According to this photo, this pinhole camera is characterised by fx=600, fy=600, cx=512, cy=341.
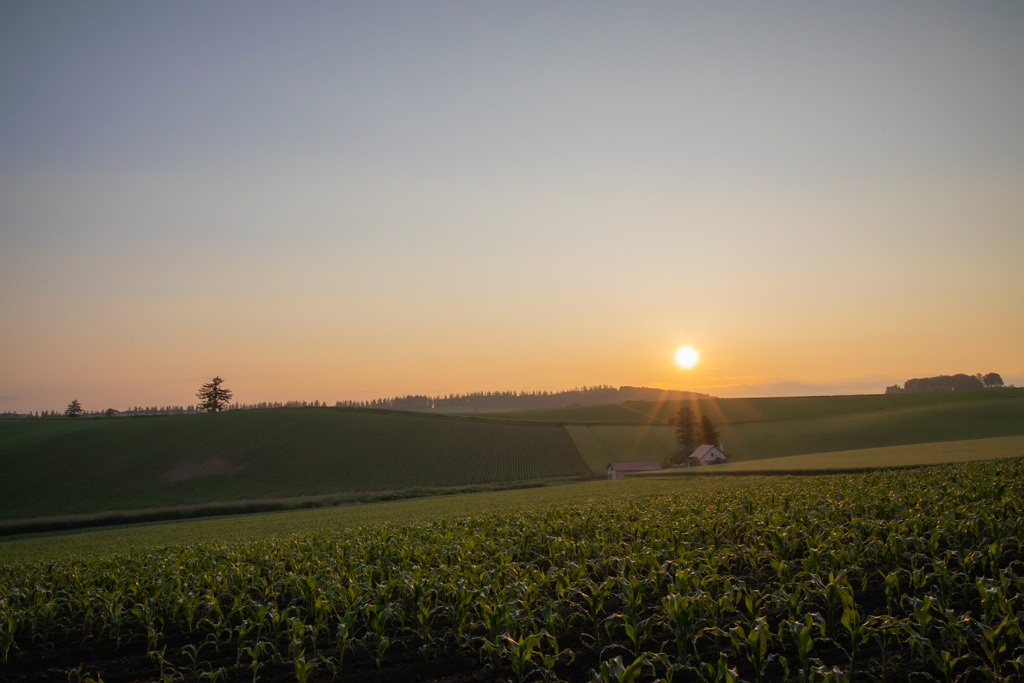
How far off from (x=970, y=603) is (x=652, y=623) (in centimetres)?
522

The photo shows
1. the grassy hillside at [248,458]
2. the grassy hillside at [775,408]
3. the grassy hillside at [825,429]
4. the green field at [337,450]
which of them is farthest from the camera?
the grassy hillside at [775,408]

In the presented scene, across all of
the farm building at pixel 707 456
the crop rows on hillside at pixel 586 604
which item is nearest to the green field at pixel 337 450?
the farm building at pixel 707 456

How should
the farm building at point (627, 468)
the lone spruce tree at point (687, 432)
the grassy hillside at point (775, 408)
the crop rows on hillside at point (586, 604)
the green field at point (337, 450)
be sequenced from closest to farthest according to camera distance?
the crop rows on hillside at point (586, 604) < the green field at point (337, 450) < the farm building at point (627, 468) < the lone spruce tree at point (687, 432) < the grassy hillside at point (775, 408)

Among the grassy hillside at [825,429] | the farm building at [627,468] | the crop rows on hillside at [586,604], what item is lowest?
the farm building at [627,468]

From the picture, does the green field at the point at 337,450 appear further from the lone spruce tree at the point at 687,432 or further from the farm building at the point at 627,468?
the farm building at the point at 627,468

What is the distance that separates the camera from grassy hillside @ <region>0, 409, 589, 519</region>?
5625cm

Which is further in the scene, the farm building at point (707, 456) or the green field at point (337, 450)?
the farm building at point (707, 456)

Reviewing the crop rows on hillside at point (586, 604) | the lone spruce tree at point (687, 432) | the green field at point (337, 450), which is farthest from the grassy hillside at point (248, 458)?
the crop rows on hillside at point (586, 604)

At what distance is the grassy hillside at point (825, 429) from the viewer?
7275 cm

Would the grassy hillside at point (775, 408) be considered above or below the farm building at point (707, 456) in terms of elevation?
above

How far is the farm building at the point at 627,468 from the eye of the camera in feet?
221

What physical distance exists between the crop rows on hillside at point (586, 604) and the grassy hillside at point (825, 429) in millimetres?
59606

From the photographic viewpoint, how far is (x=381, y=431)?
8731cm

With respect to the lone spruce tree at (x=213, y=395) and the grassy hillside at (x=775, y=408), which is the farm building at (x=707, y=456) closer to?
the grassy hillside at (x=775, y=408)
